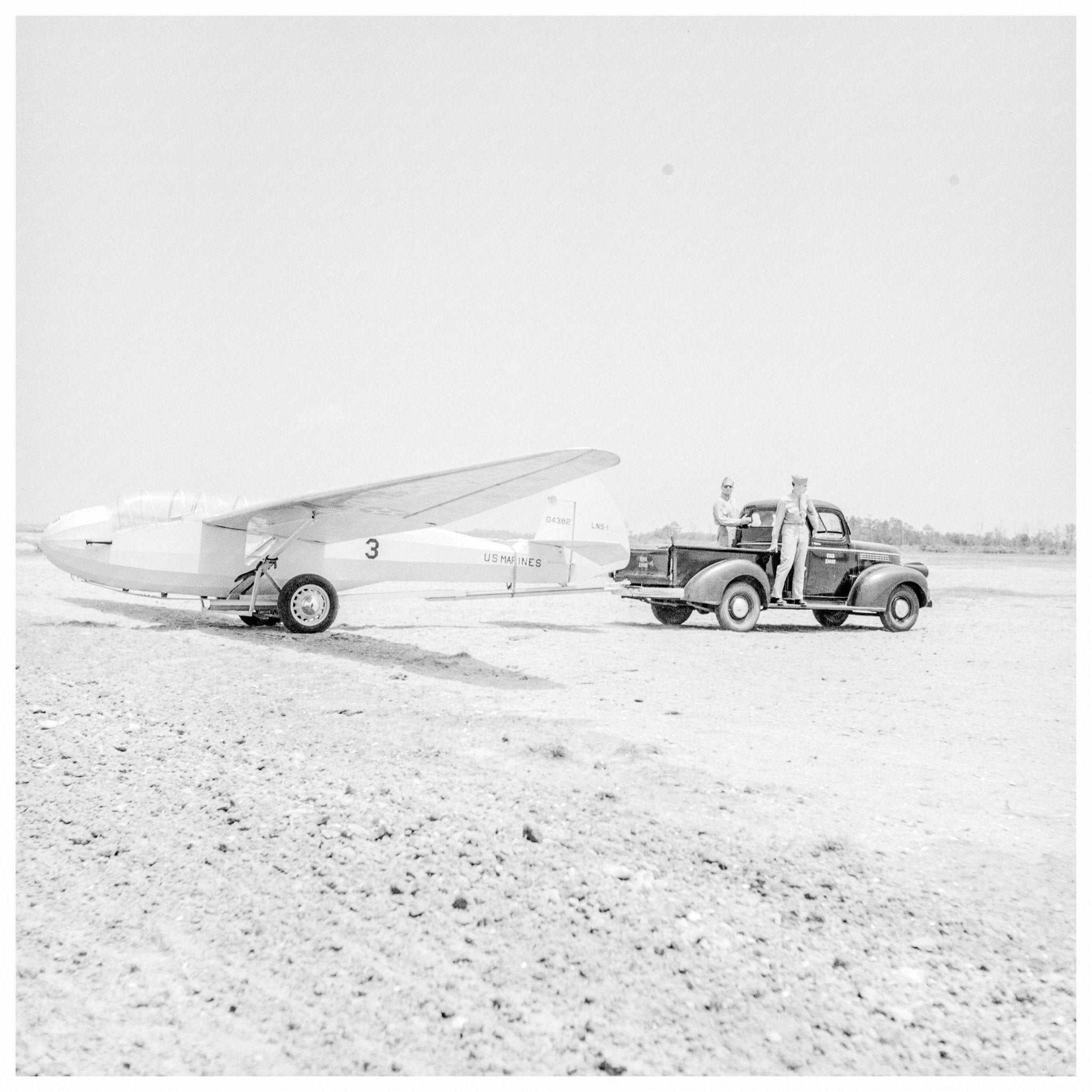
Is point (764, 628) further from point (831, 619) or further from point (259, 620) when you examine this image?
point (259, 620)

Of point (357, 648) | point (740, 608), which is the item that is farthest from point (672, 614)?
point (357, 648)

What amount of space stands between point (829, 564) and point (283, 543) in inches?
319

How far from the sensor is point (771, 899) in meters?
2.82

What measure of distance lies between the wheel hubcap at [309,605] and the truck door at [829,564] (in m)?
7.06

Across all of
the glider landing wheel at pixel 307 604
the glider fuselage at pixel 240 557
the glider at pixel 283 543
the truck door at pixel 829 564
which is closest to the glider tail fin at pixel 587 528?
the glider fuselage at pixel 240 557

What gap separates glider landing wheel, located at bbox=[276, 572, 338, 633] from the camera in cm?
1035

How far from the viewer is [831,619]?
12938 mm

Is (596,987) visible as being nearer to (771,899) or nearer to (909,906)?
(771,899)

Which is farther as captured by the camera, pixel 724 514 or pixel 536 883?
pixel 724 514

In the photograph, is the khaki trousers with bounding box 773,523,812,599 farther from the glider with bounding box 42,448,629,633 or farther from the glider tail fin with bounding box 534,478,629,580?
the glider with bounding box 42,448,629,633

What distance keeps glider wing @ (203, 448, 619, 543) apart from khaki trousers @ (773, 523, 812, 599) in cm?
388

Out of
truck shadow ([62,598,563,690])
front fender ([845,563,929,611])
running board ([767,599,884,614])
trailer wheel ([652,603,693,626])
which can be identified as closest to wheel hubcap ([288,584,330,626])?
truck shadow ([62,598,563,690])
